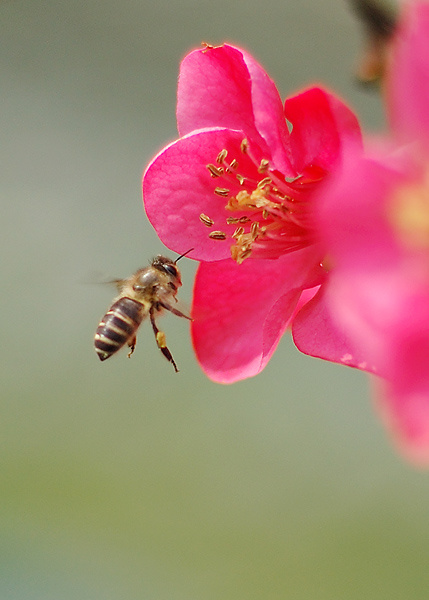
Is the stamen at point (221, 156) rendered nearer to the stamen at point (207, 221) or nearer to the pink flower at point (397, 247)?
the stamen at point (207, 221)

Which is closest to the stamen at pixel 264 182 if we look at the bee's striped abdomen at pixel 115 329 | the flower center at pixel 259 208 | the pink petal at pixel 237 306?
the flower center at pixel 259 208

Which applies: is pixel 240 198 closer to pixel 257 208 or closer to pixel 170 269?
pixel 257 208

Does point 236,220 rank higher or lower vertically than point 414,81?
lower

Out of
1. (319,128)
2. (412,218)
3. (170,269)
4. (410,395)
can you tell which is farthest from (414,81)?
(170,269)

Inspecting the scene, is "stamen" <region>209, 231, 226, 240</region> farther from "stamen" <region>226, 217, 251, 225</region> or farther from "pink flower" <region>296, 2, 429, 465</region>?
"pink flower" <region>296, 2, 429, 465</region>

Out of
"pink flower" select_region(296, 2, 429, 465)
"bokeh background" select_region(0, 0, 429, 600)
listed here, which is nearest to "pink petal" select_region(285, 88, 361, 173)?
"pink flower" select_region(296, 2, 429, 465)

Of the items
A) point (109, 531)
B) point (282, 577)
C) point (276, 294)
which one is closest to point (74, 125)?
point (109, 531)

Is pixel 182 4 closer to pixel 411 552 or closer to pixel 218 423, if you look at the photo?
pixel 218 423
